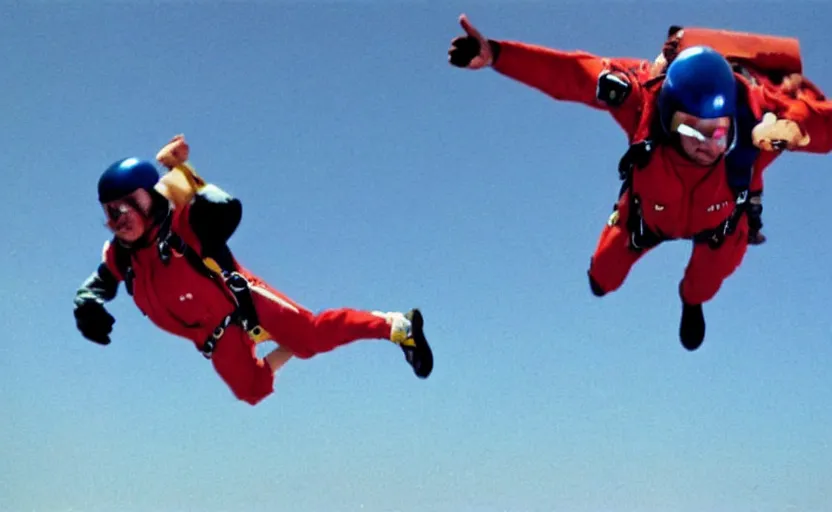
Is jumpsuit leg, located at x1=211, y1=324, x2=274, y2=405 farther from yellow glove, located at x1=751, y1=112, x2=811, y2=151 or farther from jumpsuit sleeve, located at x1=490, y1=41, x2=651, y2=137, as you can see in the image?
yellow glove, located at x1=751, y1=112, x2=811, y2=151

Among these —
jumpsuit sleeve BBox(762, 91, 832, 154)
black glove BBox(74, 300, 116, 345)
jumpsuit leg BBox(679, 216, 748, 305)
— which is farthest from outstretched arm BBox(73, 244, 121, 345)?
jumpsuit sleeve BBox(762, 91, 832, 154)

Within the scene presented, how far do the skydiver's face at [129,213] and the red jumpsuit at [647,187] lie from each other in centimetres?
217

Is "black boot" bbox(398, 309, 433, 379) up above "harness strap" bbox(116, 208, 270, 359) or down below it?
below

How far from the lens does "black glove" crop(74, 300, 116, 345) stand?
6.29 metres

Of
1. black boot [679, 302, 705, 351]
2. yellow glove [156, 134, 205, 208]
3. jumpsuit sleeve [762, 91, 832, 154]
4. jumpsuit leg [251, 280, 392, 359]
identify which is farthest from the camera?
black boot [679, 302, 705, 351]

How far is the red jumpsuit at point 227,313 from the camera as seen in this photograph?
6.39m

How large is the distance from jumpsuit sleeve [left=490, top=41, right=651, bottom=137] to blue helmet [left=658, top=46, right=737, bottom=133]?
1.14ft

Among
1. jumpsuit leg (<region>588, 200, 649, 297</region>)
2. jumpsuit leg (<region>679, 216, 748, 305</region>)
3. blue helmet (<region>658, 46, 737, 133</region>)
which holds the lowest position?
jumpsuit leg (<region>679, 216, 748, 305</region>)

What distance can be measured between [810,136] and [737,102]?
0.41 m

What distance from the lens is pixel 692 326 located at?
7086 mm

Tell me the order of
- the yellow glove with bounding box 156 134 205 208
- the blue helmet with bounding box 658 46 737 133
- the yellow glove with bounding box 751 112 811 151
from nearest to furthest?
the yellow glove with bounding box 751 112 811 151, the blue helmet with bounding box 658 46 737 133, the yellow glove with bounding box 156 134 205 208

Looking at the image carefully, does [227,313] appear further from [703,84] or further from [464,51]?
[703,84]

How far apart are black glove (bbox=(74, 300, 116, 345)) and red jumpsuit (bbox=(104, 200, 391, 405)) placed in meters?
0.25

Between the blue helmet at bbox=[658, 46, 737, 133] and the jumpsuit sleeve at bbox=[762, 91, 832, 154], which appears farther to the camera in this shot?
the jumpsuit sleeve at bbox=[762, 91, 832, 154]
